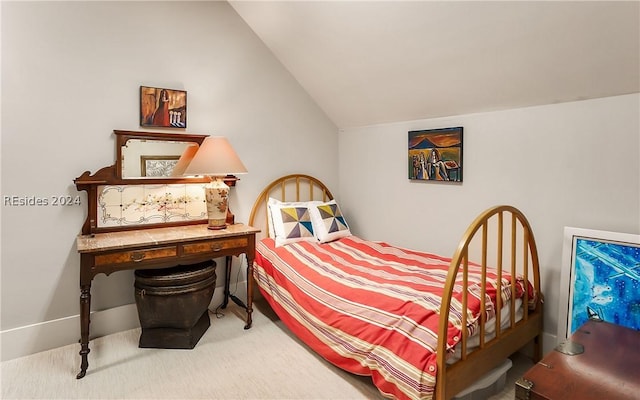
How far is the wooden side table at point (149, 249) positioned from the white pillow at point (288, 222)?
0.34 meters

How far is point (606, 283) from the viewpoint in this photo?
1.98m

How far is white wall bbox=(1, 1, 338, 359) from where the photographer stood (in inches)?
92.0

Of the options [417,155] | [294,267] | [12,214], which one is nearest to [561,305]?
[417,155]

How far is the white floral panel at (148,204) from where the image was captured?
2627 mm

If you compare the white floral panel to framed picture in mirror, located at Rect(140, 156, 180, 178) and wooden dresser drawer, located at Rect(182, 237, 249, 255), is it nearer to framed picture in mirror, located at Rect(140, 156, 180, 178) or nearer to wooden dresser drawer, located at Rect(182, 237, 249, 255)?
framed picture in mirror, located at Rect(140, 156, 180, 178)

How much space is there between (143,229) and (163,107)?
946 mm

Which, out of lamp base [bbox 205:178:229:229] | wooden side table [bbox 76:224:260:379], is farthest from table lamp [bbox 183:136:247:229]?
wooden side table [bbox 76:224:260:379]

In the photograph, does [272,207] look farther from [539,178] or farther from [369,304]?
[539,178]

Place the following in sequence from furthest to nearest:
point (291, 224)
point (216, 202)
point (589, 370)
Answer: point (291, 224), point (216, 202), point (589, 370)

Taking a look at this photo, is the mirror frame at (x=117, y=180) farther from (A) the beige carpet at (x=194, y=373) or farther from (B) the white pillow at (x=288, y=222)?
(A) the beige carpet at (x=194, y=373)

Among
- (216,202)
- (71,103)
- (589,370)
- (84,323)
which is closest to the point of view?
(589,370)

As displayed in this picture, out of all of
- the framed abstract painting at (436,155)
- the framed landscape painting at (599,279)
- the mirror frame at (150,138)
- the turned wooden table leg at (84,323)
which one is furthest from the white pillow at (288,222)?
the framed landscape painting at (599,279)

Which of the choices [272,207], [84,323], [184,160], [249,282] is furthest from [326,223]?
[84,323]

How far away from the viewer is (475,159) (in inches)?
104
